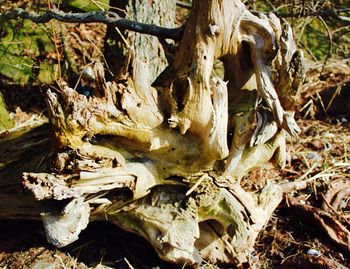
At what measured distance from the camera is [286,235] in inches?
128

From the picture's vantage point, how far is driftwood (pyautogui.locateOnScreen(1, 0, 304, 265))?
7.97 ft

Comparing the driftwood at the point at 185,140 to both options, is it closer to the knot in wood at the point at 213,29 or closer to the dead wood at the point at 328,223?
the knot in wood at the point at 213,29

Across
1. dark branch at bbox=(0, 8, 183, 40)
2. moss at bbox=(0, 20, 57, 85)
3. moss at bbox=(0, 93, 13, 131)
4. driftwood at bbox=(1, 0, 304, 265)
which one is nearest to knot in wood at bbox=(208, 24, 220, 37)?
driftwood at bbox=(1, 0, 304, 265)

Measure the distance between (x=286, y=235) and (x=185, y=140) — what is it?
3.58ft

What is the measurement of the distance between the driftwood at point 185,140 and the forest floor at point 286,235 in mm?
249

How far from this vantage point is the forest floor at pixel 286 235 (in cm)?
291

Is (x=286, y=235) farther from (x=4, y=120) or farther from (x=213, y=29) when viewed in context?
(x=4, y=120)

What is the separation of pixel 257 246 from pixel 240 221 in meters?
0.50

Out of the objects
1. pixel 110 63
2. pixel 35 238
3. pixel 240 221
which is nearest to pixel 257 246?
pixel 240 221

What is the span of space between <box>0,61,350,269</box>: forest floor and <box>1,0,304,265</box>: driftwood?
25 centimetres

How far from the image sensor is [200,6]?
252 centimetres

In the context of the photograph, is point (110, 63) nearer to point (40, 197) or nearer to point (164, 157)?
point (164, 157)

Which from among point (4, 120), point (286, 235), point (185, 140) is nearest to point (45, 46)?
point (4, 120)

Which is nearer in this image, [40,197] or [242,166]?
[40,197]
